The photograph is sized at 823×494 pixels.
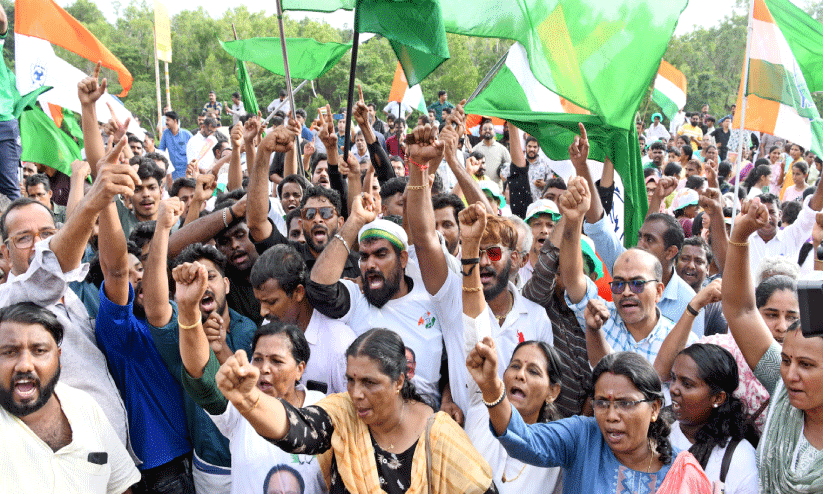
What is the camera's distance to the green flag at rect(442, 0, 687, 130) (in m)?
4.10

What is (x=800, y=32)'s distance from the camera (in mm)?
5328

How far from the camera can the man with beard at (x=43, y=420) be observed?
2.60 meters

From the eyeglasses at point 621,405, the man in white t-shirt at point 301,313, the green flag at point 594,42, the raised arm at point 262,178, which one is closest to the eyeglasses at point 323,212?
the raised arm at point 262,178

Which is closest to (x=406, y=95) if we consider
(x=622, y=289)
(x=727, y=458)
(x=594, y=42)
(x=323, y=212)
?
(x=323, y=212)

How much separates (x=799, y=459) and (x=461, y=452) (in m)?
1.10

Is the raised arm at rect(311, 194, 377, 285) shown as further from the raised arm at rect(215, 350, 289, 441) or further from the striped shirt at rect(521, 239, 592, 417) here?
the raised arm at rect(215, 350, 289, 441)

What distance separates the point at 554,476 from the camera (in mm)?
2848

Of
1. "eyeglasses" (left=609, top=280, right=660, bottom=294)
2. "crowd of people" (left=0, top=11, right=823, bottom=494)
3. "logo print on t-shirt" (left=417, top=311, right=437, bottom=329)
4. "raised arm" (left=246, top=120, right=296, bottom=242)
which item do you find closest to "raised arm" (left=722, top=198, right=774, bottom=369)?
"crowd of people" (left=0, top=11, right=823, bottom=494)

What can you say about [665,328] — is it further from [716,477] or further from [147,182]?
[147,182]

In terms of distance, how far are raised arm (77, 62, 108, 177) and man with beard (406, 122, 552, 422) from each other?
66.8 inches

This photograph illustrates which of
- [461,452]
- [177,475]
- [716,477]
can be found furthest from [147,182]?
[716,477]

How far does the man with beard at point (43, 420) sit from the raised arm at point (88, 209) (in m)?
0.23

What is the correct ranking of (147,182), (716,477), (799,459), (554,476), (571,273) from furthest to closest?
(147,182) < (571,273) < (554,476) < (716,477) < (799,459)

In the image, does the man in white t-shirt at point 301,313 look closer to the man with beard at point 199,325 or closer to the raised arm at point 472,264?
the man with beard at point 199,325
